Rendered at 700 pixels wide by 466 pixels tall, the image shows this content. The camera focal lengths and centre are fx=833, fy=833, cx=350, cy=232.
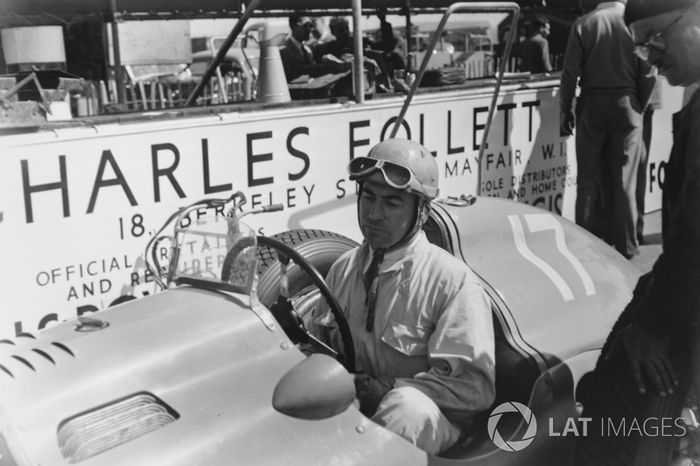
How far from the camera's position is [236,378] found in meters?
2.10

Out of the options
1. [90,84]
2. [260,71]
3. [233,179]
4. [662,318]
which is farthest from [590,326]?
[90,84]

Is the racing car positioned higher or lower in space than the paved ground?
higher

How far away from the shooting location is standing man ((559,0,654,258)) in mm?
6398

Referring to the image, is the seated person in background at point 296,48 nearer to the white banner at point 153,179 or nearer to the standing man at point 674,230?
the white banner at point 153,179

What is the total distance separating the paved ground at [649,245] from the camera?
6316 millimetres

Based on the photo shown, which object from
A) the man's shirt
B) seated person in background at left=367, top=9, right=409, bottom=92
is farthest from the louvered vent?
the man's shirt

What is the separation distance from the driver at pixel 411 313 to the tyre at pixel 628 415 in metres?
0.41

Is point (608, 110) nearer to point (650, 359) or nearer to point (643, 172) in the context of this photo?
point (643, 172)

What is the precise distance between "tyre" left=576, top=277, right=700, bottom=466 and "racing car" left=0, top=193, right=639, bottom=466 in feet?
0.34

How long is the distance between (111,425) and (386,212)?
109 cm

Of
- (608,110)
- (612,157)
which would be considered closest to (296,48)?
(608,110)

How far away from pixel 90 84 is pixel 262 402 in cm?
592

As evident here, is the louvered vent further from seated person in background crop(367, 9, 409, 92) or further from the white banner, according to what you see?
seated person in background crop(367, 9, 409, 92)

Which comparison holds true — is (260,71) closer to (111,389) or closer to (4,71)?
(4,71)
